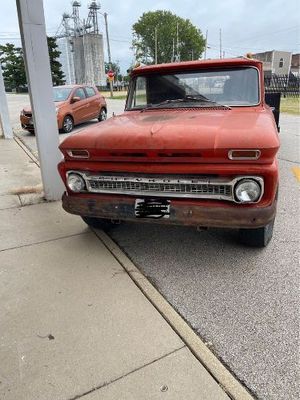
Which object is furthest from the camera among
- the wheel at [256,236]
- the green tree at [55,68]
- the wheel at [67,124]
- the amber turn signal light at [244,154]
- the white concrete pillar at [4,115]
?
the green tree at [55,68]

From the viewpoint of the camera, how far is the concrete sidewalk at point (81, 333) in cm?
219

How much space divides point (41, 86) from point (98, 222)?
2.11 metres

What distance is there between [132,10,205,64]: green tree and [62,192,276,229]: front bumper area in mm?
80880

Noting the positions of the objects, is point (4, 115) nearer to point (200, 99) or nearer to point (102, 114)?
point (102, 114)

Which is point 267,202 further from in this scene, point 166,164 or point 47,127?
point 47,127

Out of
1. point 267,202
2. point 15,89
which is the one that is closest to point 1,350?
point 267,202

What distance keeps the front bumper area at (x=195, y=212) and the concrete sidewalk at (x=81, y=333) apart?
0.56 metres

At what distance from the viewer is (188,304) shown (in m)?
2.94

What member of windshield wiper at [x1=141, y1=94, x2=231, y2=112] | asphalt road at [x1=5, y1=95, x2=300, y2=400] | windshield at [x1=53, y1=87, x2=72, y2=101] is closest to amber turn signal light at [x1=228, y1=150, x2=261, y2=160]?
asphalt road at [x1=5, y1=95, x2=300, y2=400]

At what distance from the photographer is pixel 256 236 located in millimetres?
3578

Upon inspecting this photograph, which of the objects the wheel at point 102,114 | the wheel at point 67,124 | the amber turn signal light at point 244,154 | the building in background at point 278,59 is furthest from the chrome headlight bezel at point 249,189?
the building in background at point 278,59

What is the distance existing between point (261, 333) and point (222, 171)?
4.03 feet

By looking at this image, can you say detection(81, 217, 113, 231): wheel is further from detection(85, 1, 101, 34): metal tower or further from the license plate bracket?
detection(85, 1, 101, 34): metal tower

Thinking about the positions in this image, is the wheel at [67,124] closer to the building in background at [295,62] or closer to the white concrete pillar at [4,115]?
the white concrete pillar at [4,115]
